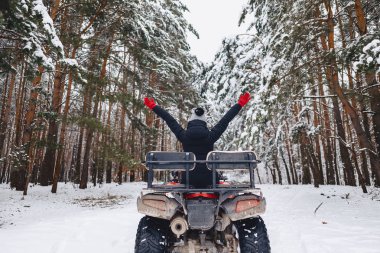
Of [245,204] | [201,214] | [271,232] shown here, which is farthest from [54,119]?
[245,204]

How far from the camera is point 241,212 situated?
9.95 feet

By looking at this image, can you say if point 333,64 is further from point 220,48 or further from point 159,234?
point 159,234

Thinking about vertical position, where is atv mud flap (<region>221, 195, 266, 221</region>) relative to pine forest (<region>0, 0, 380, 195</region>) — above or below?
below

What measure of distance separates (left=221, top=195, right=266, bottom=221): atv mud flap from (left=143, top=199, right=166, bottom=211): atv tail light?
A: 657 mm

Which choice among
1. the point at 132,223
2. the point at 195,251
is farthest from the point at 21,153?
the point at 195,251

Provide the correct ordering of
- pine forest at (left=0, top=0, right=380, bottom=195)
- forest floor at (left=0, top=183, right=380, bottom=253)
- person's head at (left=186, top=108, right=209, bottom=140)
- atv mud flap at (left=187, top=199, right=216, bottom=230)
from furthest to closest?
1. pine forest at (left=0, top=0, right=380, bottom=195)
2. forest floor at (left=0, top=183, right=380, bottom=253)
3. person's head at (left=186, top=108, right=209, bottom=140)
4. atv mud flap at (left=187, top=199, right=216, bottom=230)

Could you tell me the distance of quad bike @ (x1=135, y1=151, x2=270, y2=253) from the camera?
2.99 metres

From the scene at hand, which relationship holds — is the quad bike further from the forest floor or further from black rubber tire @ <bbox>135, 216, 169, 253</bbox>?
the forest floor

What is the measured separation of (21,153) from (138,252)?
899 cm

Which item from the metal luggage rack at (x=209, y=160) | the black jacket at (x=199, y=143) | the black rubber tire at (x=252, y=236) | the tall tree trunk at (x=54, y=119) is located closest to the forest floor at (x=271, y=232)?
the black rubber tire at (x=252, y=236)

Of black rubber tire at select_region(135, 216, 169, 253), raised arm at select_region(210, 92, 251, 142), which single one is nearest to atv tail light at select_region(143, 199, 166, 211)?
black rubber tire at select_region(135, 216, 169, 253)

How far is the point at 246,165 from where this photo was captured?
3.27 metres

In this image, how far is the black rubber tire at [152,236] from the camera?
9.77ft

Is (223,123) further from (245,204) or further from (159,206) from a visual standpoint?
(159,206)
